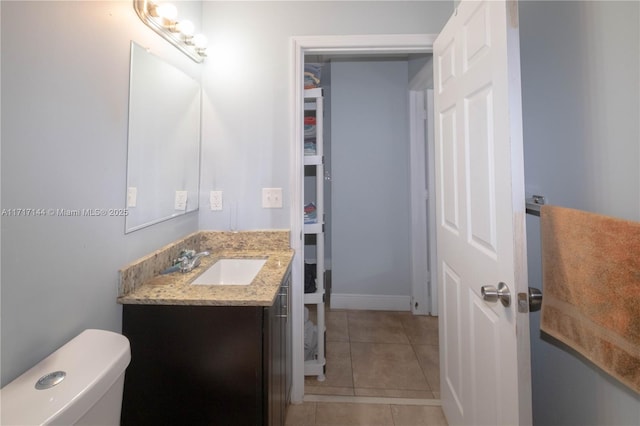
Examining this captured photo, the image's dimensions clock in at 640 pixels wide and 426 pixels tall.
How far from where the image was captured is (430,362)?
6.51 feet

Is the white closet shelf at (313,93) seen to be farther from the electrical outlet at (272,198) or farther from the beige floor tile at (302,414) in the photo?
the beige floor tile at (302,414)

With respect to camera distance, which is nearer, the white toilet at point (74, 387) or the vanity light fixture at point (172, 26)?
the white toilet at point (74, 387)

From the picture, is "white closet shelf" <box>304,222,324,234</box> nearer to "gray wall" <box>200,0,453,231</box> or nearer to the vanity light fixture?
"gray wall" <box>200,0,453,231</box>

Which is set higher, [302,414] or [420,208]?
[420,208]

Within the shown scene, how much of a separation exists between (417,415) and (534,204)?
131 centimetres

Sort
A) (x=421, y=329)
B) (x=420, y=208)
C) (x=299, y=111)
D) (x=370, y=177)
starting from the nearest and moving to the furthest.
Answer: (x=299, y=111) → (x=421, y=329) → (x=420, y=208) → (x=370, y=177)

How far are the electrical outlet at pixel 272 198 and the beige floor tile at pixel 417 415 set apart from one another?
1321 mm

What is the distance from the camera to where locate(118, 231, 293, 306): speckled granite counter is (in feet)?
3.25

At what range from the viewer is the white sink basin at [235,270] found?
57.4 inches

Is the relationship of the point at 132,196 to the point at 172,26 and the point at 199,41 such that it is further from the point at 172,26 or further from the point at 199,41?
the point at 199,41

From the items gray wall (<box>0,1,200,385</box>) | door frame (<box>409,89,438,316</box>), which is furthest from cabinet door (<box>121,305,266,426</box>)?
door frame (<box>409,89,438,316</box>)

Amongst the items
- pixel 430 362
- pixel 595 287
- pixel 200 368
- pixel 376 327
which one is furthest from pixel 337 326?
pixel 595 287

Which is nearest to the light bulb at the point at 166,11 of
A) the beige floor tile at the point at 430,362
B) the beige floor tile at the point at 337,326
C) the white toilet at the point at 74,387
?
the white toilet at the point at 74,387

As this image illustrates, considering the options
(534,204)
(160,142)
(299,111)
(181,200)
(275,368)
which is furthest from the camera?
(299,111)
